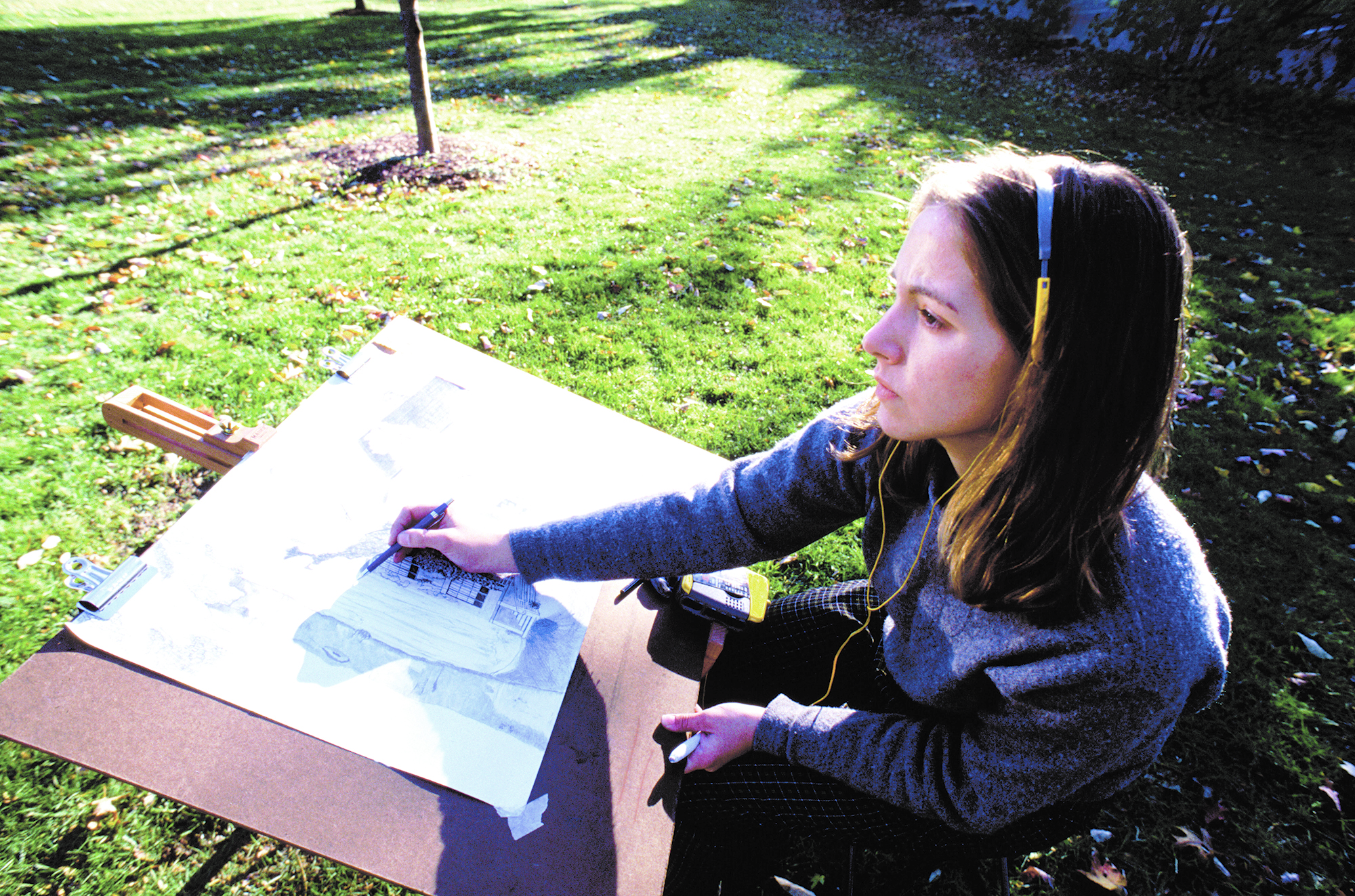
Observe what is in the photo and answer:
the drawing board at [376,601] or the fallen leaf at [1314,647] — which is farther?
the fallen leaf at [1314,647]

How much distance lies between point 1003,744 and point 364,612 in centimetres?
127

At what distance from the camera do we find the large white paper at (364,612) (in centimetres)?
111

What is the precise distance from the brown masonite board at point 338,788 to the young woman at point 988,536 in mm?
225

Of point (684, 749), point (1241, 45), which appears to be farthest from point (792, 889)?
point (1241, 45)

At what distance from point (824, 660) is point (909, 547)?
1.96 feet

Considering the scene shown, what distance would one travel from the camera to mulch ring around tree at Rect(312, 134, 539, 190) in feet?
17.9

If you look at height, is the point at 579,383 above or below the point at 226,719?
below

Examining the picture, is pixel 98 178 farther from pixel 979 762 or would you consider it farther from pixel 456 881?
pixel 979 762

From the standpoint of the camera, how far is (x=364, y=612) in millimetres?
1268

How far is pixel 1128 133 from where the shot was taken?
8.91 meters

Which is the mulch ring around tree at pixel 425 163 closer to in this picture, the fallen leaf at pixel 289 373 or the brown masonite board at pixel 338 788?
the fallen leaf at pixel 289 373

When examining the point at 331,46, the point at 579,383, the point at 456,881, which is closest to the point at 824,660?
the point at 456,881

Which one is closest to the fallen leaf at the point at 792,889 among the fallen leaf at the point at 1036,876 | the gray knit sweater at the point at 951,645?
the fallen leaf at the point at 1036,876

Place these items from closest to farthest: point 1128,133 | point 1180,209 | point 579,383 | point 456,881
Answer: point 456,881
point 579,383
point 1180,209
point 1128,133
